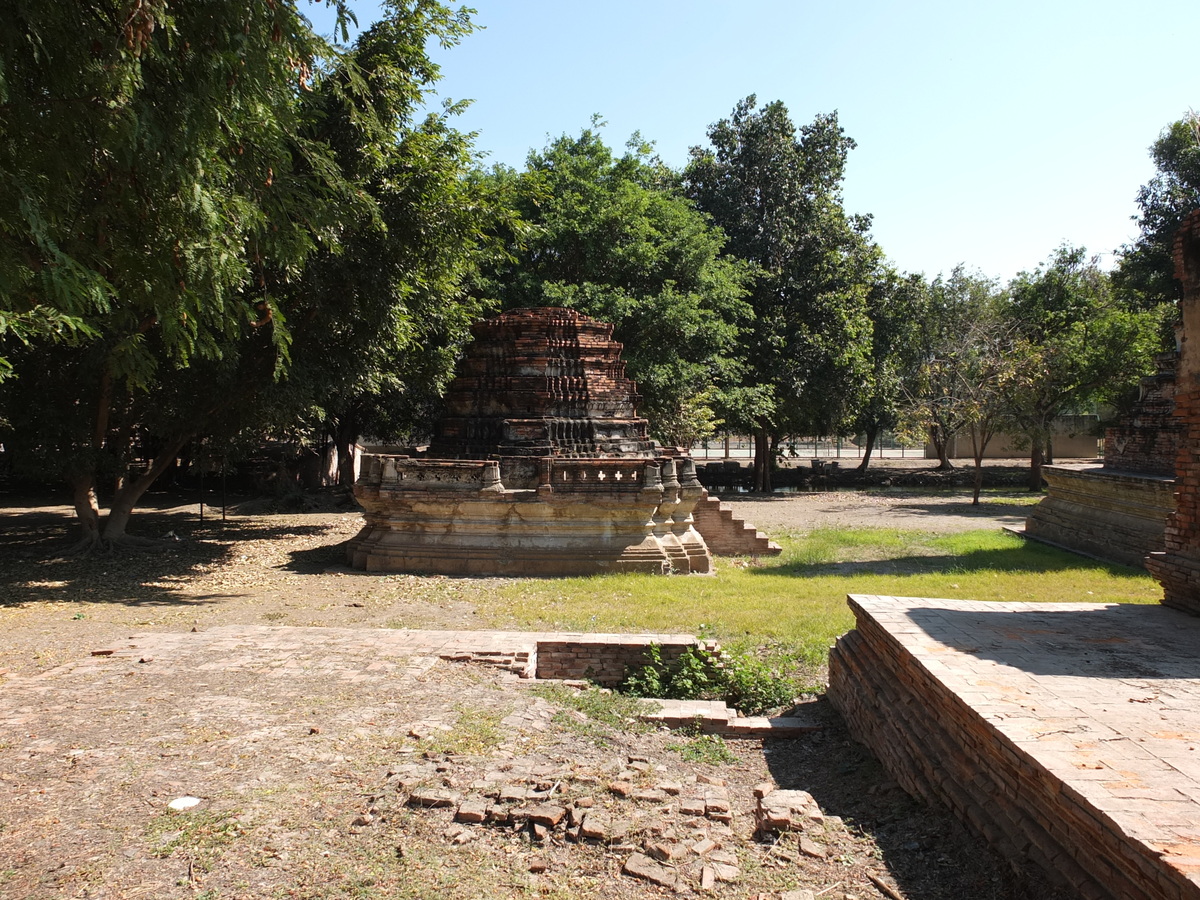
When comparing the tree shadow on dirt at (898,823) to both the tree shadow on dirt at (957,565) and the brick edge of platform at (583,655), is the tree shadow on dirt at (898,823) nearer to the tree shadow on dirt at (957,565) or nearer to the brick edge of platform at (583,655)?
the brick edge of platform at (583,655)

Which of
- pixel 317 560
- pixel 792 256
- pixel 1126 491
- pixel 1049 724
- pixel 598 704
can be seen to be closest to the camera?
pixel 1049 724

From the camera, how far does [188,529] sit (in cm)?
1652

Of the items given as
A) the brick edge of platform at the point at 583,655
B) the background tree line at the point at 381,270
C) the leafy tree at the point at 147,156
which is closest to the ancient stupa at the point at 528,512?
the background tree line at the point at 381,270

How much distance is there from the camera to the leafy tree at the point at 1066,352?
24.3m

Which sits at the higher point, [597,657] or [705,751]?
[597,657]

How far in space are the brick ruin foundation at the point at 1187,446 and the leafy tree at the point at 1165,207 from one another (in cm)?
2238

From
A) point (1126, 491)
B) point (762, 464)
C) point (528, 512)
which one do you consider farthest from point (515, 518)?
point (762, 464)

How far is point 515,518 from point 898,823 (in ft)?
27.9

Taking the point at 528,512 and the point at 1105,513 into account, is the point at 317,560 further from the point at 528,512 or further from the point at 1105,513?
the point at 1105,513


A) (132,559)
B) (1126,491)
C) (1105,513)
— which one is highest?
(1126,491)

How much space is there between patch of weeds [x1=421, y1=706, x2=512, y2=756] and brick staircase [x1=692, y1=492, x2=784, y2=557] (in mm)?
9423

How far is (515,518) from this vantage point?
1223 centimetres

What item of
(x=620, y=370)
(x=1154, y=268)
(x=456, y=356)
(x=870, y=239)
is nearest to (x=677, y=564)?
(x=620, y=370)

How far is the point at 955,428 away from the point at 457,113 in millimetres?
20178
